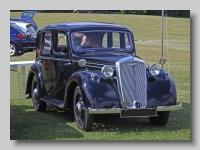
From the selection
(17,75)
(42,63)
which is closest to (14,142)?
(42,63)

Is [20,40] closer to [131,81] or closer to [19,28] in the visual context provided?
[19,28]

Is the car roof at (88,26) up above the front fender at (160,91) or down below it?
above

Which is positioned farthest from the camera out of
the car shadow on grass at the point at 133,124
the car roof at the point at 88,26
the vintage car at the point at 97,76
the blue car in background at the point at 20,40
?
the blue car in background at the point at 20,40

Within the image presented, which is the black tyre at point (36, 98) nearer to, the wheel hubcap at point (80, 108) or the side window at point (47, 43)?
the side window at point (47, 43)

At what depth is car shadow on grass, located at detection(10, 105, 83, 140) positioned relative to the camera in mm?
9493

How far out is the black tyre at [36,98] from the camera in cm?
1156

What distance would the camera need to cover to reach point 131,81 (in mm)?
9539

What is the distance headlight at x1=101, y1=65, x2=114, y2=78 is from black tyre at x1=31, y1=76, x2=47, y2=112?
2.41 m

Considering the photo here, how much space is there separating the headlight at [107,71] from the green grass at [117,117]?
3.11 feet

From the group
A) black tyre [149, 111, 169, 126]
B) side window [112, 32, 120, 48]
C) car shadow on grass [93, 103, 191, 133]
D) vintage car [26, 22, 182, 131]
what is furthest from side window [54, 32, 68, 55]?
black tyre [149, 111, 169, 126]

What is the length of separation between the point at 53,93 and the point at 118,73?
1981mm

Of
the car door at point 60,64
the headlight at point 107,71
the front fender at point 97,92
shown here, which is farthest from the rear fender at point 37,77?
the headlight at point 107,71

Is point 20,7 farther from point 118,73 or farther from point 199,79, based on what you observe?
point 199,79

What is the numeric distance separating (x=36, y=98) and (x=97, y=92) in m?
2.72
